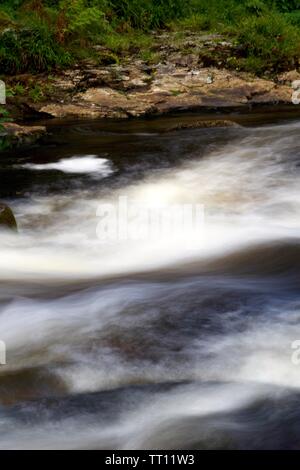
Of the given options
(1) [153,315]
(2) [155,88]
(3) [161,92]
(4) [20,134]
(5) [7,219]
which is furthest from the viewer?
(2) [155,88]

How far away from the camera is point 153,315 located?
4141 mm

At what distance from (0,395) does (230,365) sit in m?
1.22

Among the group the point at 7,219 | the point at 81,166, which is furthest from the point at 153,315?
the point at 81,166

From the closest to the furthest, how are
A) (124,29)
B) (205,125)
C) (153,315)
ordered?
(153,315), (205,125), (124,29)

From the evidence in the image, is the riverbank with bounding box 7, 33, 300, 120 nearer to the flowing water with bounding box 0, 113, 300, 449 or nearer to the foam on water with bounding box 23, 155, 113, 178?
the foam on water with bounding box 23, 155, 113, 178

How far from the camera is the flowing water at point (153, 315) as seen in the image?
2971mm

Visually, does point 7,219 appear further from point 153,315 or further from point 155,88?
point 155,88

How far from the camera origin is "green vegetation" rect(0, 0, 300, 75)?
12.7m

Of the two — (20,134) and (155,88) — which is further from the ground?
(155,88)

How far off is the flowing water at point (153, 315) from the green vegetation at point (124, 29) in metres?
5.12

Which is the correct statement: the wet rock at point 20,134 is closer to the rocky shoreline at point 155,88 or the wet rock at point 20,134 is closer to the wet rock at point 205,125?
the rocky shoreline at point 155,88

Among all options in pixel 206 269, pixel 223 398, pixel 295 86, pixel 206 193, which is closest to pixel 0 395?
pixel 223 398

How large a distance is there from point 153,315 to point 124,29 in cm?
1206
